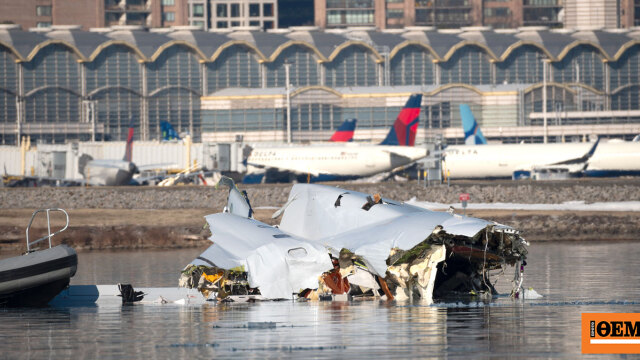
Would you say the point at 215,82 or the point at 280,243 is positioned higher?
the point at 215,82

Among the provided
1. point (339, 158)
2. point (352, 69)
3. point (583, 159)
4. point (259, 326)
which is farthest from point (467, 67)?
point (259, 326)

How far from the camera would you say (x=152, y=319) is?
90.8 ft

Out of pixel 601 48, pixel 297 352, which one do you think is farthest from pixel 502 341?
pixel 601 48

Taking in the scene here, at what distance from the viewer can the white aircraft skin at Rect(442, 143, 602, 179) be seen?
109312 millimetres

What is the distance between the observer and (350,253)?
1129 inches

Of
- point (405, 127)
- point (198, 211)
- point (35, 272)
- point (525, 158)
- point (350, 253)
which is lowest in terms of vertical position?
point (198, 211)

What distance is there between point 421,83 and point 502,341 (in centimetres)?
16040

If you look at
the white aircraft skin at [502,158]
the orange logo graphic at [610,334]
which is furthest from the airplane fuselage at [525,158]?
the orange logo graphic at [610,334]

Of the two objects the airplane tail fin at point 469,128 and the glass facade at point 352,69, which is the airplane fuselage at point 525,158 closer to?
the airplane tail fin at point 469,128

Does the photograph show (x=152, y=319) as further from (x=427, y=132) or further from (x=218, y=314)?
(x=427, y=132)

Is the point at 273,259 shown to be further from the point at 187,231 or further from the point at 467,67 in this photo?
the point at 467,67

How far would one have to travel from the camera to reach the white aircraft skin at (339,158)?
4151 inches

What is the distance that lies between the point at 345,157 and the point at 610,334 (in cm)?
8716

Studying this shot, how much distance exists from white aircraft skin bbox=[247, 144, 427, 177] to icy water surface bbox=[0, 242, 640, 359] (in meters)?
70.0
